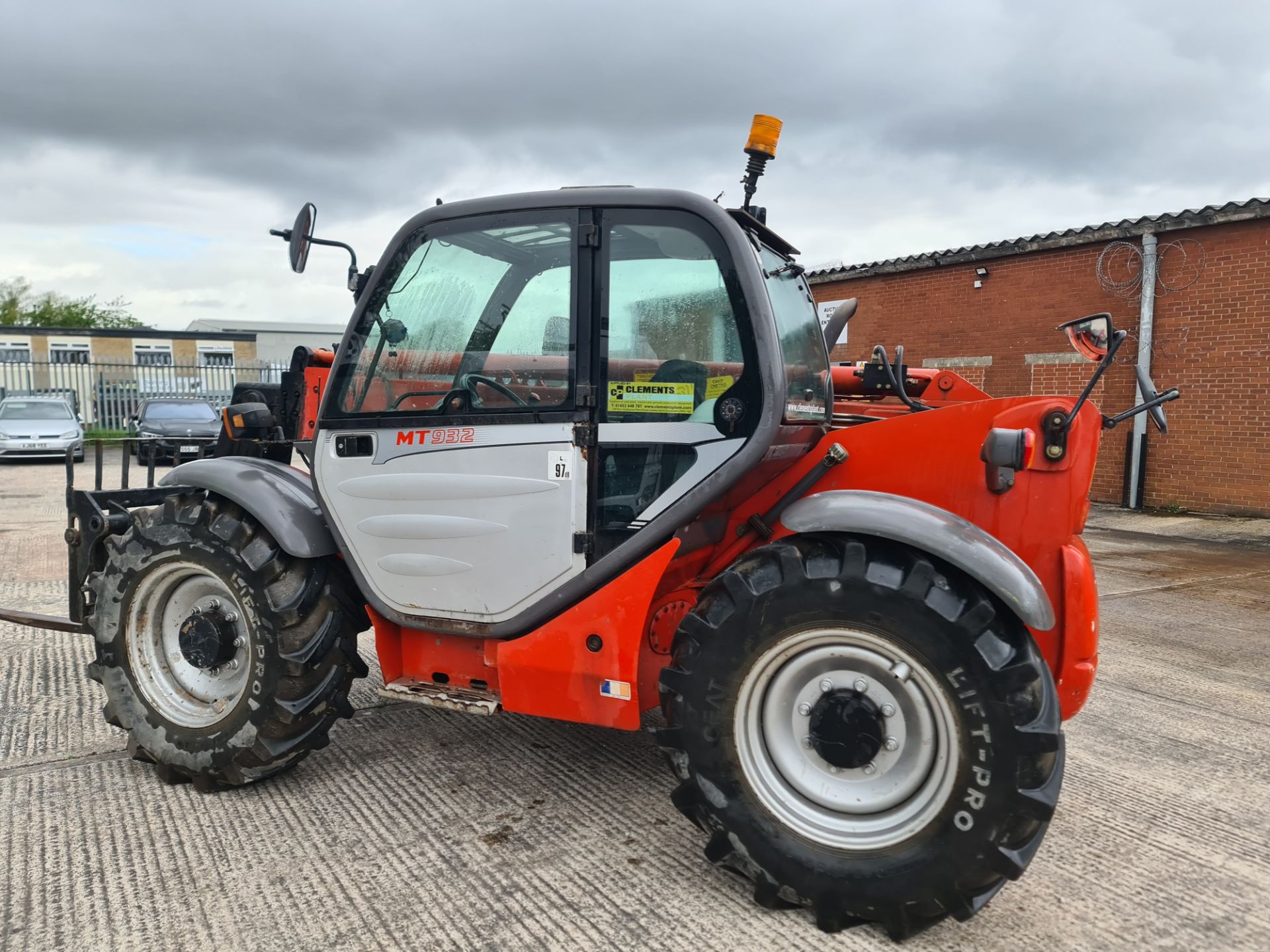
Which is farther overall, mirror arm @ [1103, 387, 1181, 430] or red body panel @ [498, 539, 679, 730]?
red body panel @ [498, 539, 679, 730]

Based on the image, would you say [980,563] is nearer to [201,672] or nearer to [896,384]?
[896,384]

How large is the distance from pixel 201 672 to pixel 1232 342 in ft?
39.7

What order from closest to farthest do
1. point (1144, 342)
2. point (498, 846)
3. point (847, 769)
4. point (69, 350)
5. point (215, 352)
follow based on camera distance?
point (847, 769) → point (498, 846) → point (1144, 342) → point (215, 352) → point (69, 350)

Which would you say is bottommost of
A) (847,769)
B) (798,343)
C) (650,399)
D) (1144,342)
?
(847,769)

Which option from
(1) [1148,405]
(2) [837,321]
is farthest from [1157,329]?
(1) [1148,405]

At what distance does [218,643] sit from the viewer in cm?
334

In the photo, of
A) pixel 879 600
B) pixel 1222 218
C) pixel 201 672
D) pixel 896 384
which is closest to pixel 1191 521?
pixel 1222 218

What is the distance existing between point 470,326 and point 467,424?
1.20 feet

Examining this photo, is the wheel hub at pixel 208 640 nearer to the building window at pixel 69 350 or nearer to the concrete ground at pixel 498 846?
the concrete ground at pixel 498 846

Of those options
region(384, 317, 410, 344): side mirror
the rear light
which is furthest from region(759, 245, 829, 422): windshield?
region(384, 317, 410, 344): side mirror

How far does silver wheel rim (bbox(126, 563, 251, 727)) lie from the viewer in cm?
342

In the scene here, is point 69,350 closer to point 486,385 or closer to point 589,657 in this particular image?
point 486,385

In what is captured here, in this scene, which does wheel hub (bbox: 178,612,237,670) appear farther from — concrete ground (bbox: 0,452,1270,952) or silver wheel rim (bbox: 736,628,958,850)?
silver wheel rim (bbox: 736,628,958,850)

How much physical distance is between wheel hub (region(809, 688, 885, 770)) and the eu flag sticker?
0.58 metres
